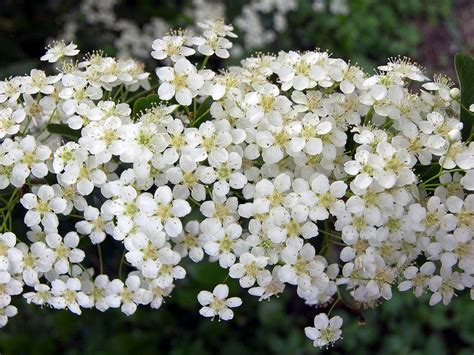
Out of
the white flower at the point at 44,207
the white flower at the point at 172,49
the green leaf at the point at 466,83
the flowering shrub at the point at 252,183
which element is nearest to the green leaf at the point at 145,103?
the flowering shrub at the point at 252,183

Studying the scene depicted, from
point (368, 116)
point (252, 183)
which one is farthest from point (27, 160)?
point (368, 116)

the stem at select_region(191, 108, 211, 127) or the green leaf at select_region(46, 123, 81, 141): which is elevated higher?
the stem at select_region(191, 108, 211, 127)

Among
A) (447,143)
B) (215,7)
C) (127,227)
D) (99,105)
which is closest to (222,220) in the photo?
(127,227)

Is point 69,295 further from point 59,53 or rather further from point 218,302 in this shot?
point 59,53

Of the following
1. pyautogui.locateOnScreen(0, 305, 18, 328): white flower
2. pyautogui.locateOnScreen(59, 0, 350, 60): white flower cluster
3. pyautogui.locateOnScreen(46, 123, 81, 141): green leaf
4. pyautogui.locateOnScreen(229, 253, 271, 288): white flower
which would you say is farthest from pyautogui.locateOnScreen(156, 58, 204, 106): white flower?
pyautogui.locateOnScreen(59, 0, 350, 60): white flower cluster

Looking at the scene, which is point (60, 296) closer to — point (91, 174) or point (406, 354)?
point (91, 174)

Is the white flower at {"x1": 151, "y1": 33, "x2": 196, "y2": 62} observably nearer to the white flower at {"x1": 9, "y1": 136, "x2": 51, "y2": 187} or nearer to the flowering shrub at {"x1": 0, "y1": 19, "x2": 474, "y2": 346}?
the flowering shrub at {"x1": 0, "y1": 19, "x2": 474, "y2": 346}
